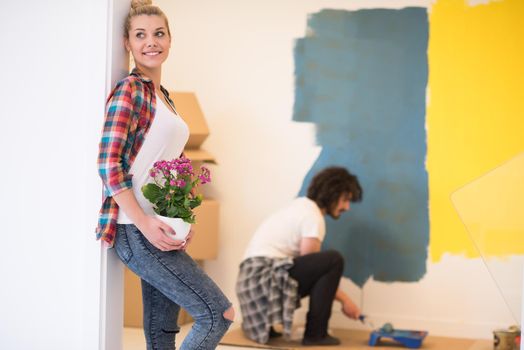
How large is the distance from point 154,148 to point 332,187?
2.23m

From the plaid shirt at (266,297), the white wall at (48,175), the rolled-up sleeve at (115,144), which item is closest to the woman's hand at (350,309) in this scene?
the plaid shirt at (266,297)

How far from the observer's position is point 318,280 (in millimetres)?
4195

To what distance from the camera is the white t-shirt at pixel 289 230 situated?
13.9 ft

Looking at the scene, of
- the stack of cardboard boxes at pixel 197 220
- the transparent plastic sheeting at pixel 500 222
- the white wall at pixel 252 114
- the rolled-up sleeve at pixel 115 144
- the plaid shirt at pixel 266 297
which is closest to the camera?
the rolled-up sleeve at pixel 115 144

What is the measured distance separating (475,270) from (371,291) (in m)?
0.59

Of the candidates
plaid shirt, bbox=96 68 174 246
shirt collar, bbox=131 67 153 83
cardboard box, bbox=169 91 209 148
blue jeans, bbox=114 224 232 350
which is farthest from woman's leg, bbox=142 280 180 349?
cardboard box, bbox=169 91 209 148

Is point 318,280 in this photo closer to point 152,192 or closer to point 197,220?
point 197,220

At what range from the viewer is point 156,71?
2.27 meters

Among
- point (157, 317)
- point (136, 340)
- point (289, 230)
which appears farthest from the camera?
point (289, 230)

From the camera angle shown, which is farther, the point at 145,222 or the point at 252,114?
the point at 252,114

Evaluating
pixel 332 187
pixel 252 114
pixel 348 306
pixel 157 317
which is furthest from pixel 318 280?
pixel 157 317

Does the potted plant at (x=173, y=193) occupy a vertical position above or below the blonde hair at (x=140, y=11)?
below

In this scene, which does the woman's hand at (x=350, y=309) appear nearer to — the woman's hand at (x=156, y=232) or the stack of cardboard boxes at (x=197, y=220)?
the stack of cardboard boxes at (x=197, y=220)

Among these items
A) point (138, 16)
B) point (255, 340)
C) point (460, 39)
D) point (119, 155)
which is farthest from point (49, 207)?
point (460, 39)
